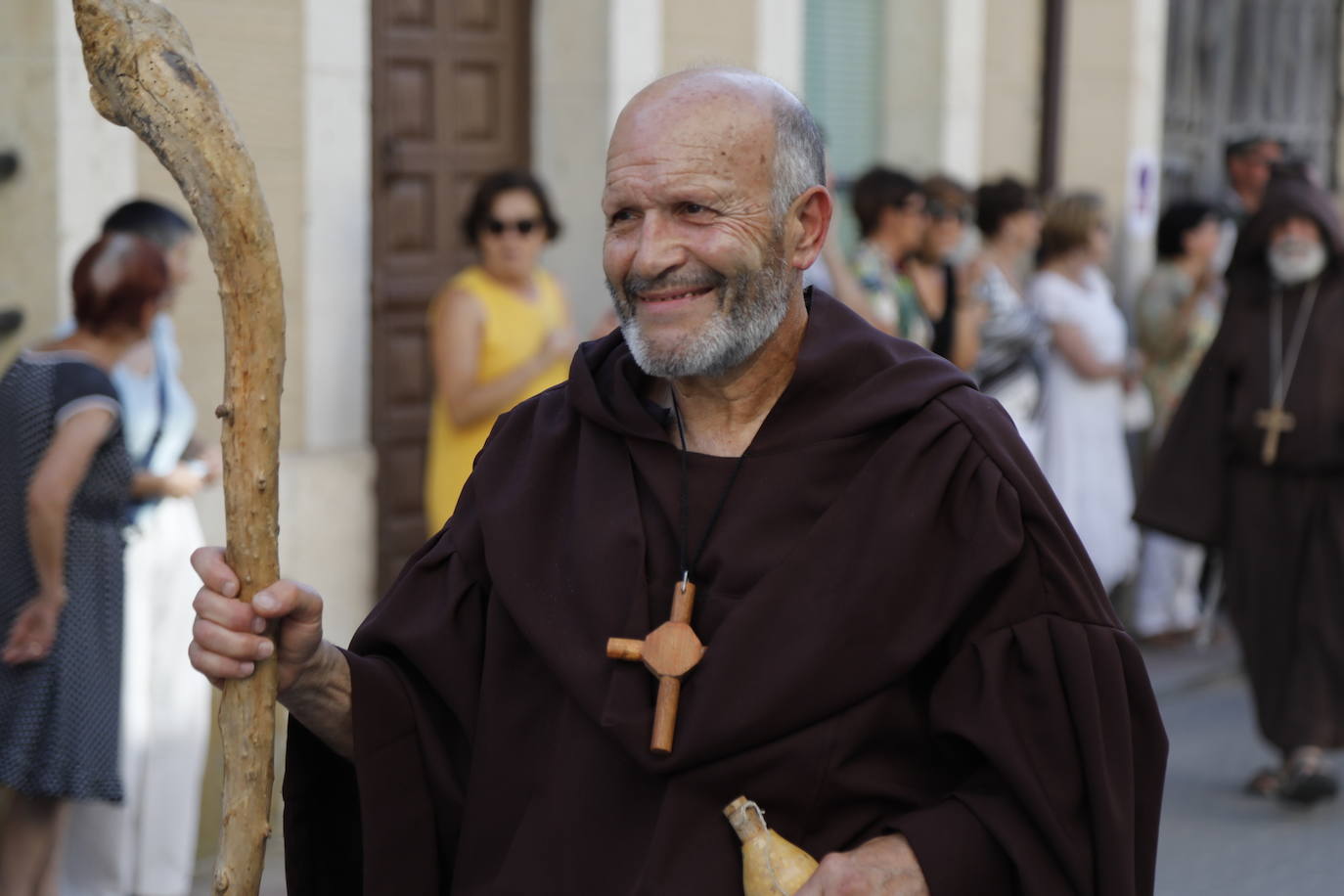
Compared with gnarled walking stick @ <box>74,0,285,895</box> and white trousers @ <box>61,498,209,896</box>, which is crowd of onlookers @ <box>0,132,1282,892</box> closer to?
white trousers @ <box>61,498,209,896</box>

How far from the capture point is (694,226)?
297cm

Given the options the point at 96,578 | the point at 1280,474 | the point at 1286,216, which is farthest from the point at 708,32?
the point at 96,578

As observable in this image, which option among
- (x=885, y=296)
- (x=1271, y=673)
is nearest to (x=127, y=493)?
(x=885, y=296)

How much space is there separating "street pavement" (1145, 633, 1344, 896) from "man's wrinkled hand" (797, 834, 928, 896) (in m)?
3.79

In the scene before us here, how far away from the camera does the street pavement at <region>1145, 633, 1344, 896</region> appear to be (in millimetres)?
6453

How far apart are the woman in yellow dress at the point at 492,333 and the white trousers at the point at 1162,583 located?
4240 millimetres

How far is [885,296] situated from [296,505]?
7.69 feet

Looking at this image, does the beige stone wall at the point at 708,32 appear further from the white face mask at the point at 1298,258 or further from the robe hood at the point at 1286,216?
the white face mask at the point at 1298,258

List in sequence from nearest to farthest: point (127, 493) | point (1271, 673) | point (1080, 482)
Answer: point (127, 493) < point (1271, 673) < point (1080, 482)

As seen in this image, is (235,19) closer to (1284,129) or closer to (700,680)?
(700,680)

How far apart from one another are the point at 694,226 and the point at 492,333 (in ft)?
13.3

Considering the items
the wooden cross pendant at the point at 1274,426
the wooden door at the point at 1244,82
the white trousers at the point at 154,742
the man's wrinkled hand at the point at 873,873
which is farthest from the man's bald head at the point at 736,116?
the wooden door at the point at 1244,82

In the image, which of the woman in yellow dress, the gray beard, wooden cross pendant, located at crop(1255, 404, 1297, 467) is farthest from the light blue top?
wooden cross pendant, located at crop(1255, 404, 1297, 467)

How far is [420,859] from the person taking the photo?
315 cm
